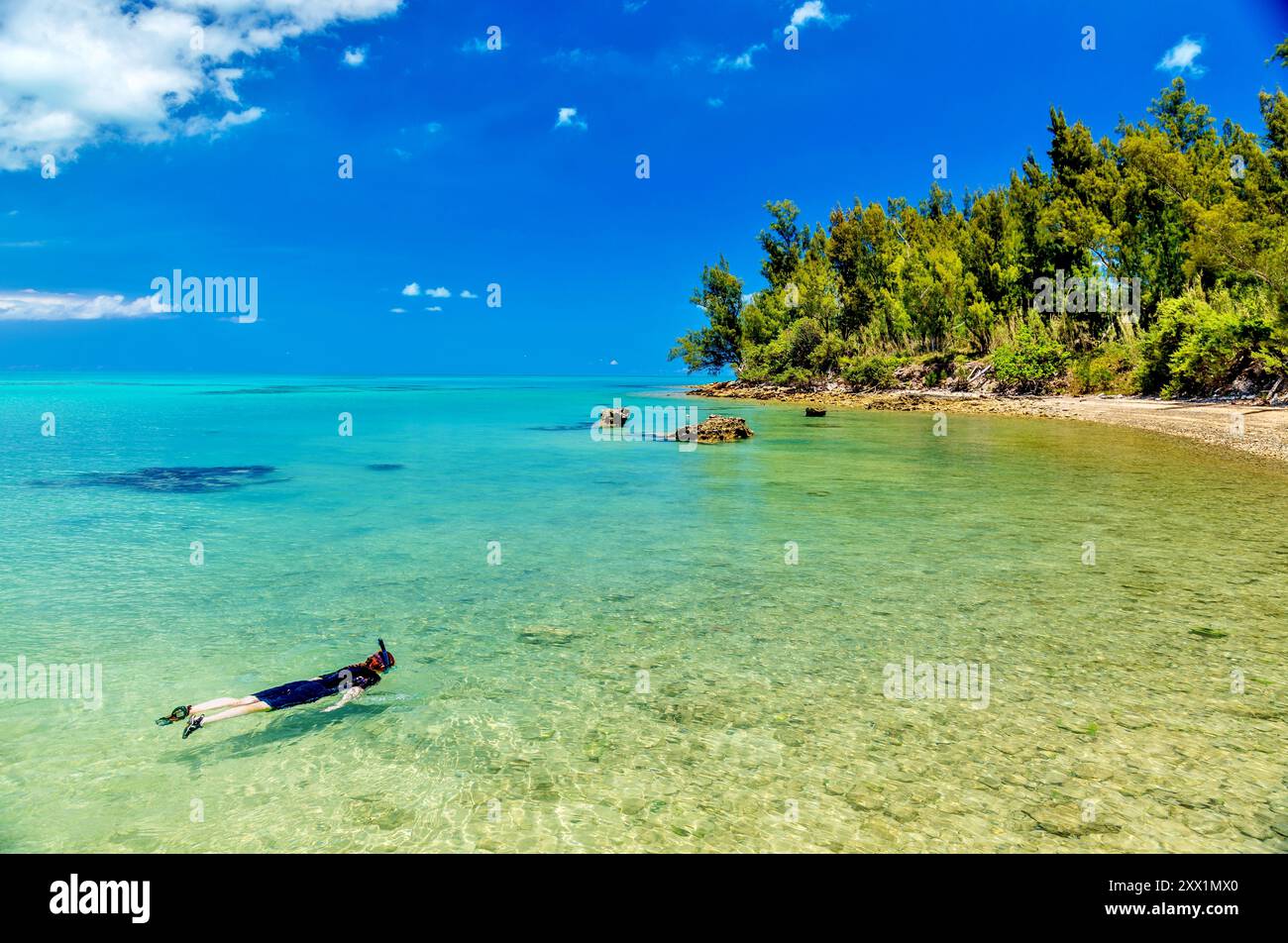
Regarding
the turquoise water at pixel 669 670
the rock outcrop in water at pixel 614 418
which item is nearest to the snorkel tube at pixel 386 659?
the turquoise water at pixel 669 670

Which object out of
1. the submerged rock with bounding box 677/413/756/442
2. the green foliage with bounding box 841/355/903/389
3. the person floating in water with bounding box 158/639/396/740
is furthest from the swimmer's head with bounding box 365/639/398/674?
the green foliage with bounding box 841/355/903/389

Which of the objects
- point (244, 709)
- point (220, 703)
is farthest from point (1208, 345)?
point (220, 703)

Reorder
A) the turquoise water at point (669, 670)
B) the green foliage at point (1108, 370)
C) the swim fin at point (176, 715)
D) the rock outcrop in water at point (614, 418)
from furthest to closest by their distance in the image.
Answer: the green foliage at point (1108, 370)
the rock outcrop in water at point (614, 418)
the swim fin at point (176, 715)
the turquoise water at point (669, 670)

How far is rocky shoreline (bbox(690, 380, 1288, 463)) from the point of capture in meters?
21.9

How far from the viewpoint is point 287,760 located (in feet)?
16.0

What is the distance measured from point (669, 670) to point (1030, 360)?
4823 cm

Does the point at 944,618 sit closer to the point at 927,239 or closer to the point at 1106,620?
the point at 1106,620

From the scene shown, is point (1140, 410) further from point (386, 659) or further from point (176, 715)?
point (176, 715)

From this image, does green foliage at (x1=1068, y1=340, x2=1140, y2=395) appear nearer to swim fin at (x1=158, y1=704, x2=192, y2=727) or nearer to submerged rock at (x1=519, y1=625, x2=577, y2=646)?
submerged rock at (x1=519, y1=625, x2=577, y2=646)

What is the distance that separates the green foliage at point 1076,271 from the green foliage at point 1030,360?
97mm

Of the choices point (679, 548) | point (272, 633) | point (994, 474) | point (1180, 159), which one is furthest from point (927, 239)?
point (272, 633)

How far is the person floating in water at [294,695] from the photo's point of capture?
16.9 feet

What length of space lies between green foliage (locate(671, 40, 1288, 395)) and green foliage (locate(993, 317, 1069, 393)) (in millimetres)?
97

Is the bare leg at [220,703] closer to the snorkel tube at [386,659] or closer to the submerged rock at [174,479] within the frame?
the snorkel tube at [386,659]
